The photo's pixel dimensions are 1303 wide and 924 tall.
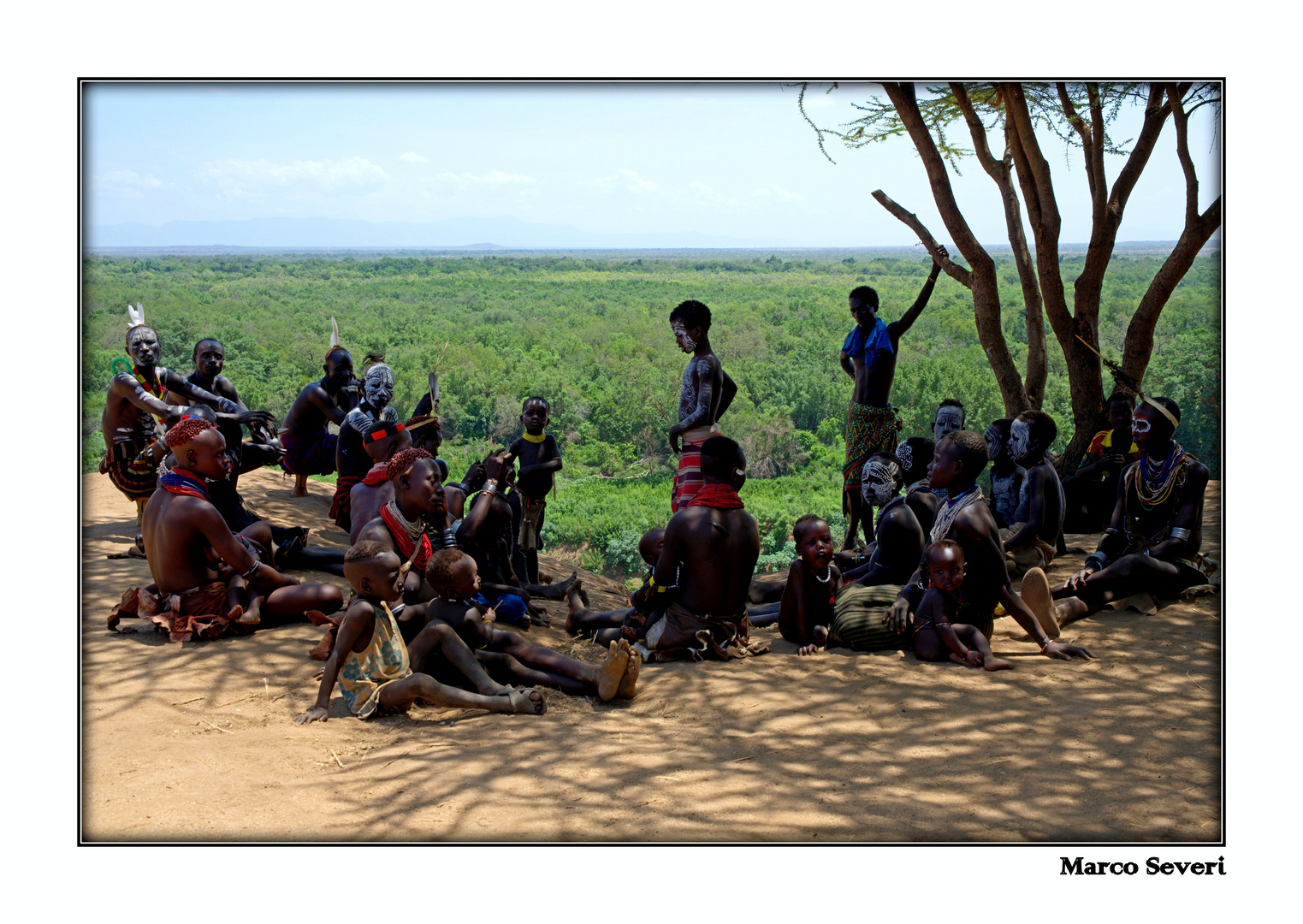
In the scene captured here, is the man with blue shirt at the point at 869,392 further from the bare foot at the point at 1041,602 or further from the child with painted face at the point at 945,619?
the child with painted face at the point at 945,619

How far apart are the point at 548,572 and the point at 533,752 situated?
4.22 metres

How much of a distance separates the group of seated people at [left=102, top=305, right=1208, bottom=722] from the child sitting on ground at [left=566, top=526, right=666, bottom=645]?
2 cm

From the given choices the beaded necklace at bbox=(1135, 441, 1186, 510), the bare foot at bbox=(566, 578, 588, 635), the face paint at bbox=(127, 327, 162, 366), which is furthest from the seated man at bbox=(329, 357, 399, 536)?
the beaded necklace at bbox=(1135, 441, 1186, 510)

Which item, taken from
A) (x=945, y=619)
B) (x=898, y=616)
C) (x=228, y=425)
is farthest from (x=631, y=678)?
(x=228, y=425)

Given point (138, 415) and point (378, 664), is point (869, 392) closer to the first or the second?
point (378, 664)

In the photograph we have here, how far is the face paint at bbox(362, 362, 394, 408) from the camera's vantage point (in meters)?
7.46

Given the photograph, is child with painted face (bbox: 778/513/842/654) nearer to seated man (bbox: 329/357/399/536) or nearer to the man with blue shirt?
the man with blue shirt

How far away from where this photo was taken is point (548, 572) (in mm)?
8453

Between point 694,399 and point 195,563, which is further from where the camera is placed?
point 694,399

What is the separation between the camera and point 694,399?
22.1ft

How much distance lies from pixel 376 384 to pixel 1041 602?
459 centimetres

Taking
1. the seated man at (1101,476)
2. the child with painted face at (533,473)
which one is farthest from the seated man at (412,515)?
the seated man at (1101,476)

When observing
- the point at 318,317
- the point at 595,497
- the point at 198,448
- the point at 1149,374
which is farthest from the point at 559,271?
the point at 198,448
